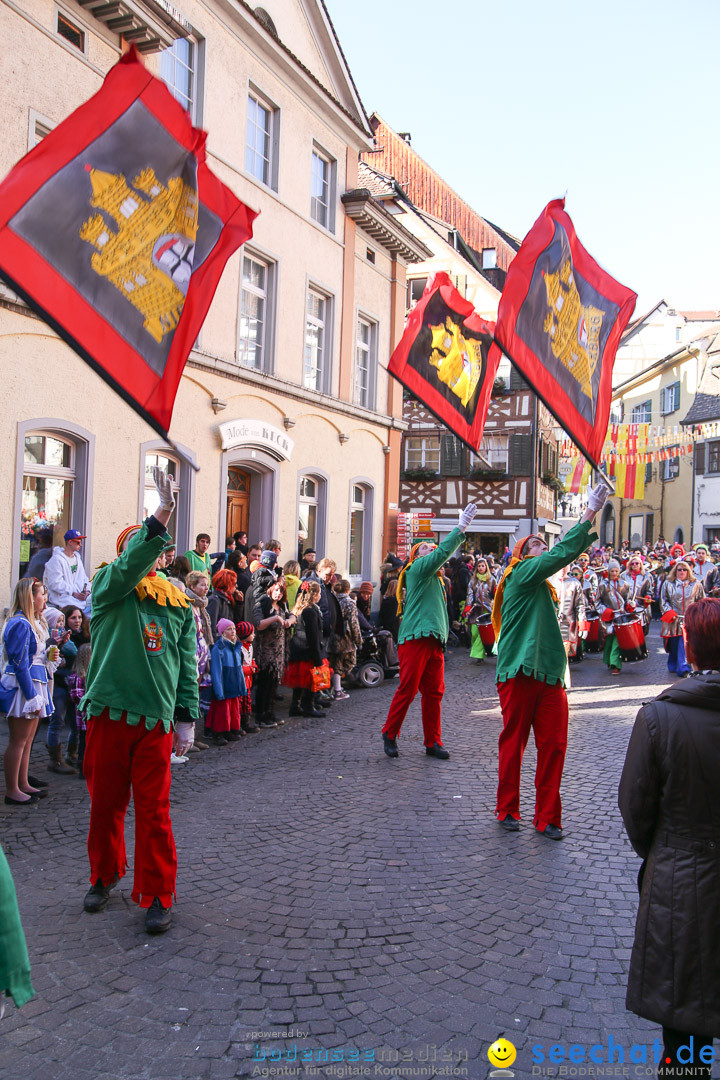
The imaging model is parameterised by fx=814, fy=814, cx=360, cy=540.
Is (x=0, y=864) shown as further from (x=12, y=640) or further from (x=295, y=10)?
(x=295, y=10)

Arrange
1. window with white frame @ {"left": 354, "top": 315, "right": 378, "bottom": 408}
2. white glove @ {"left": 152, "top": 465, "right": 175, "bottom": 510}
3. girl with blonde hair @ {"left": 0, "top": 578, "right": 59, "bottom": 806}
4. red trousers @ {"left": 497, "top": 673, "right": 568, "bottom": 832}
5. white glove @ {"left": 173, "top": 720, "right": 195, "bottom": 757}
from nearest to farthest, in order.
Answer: white glove @ {"left": 152, "top": 465, "right": 175, "bottom": 510}, white glove @ {"left": 173, "top": 720, "right": 195, "bottom": 757}, red trousers @ {"left": 497, "top": 673, "right": 568, "bottom": 832}, girl with blonde hair @ {"left": 0, "top": 578, "right": 59, "bottom": 806}, window with white frame @ {"left": 354, "top": 315, "right": 378, "bottom": 408}

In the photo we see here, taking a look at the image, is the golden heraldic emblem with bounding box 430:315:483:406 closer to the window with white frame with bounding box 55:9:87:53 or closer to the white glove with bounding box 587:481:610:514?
the white glove with bounding box 587:481:610:514

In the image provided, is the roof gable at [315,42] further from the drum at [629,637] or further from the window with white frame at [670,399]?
the window with white frame at [670,399]

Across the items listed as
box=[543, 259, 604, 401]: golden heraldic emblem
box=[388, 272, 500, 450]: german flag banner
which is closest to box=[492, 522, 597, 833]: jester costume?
box=[543, 259, 604, 401]: golden heraldic emblem

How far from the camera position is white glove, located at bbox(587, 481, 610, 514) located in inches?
194

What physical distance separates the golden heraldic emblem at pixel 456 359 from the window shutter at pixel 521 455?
22653 mm

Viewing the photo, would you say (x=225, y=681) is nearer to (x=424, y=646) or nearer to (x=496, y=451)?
(x=424, y=646)

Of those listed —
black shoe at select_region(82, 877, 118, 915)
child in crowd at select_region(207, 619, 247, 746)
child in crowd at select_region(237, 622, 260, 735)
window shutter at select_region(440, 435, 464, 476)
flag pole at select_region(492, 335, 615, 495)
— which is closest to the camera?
black shoe at select_region(82, 877, 118, 915)

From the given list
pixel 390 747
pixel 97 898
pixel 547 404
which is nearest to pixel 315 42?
pixel 547 404

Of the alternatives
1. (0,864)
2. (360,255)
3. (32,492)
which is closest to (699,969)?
(0,864)

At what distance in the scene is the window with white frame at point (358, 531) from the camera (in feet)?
59.7

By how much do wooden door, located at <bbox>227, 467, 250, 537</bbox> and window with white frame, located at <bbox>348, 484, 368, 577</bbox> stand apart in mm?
4034

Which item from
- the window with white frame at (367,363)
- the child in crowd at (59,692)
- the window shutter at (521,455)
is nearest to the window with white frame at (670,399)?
the window shutter at (521,455)

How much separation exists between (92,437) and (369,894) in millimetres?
7522
